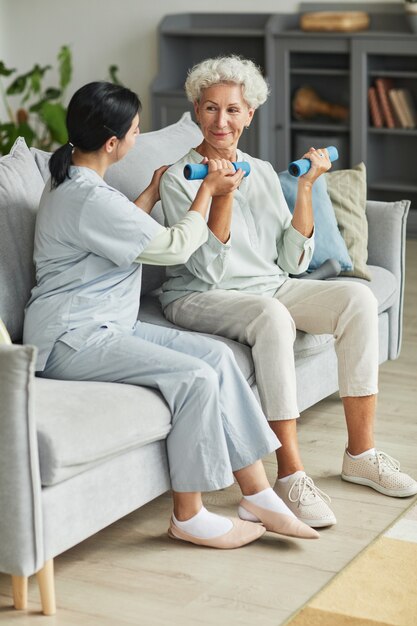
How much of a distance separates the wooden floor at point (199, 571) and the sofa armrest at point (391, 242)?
2.44 feet

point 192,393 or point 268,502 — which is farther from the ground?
point 192,393

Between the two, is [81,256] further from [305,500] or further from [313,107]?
[313,107]

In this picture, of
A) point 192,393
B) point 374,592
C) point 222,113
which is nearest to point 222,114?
point 222,113

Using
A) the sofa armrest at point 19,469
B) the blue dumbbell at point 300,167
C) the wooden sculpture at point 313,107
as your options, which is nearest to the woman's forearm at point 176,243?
the blue dumbbell at point 300,167

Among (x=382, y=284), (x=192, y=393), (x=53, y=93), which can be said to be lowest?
(x=382, y=284)

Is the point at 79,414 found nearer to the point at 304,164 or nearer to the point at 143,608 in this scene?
the point at 143,608

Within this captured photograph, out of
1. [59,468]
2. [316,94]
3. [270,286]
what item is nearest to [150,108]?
[316,94]

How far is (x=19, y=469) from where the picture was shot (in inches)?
83.4

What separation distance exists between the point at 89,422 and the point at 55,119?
428 centimetres

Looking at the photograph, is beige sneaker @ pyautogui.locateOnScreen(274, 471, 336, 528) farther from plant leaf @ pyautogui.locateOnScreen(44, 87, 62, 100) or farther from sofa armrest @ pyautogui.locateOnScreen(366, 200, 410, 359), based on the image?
plant leaf @ pyautogui.locateOnScreen(44, 87, 62, 100)

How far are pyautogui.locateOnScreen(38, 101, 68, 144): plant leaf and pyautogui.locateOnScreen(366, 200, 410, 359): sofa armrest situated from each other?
3.04 m

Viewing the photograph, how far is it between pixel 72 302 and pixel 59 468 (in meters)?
0.49

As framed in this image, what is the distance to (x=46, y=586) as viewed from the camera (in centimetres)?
221

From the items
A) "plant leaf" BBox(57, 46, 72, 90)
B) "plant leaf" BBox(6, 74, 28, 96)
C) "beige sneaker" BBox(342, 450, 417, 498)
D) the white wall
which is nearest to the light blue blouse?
"beige sneaker" BBox(342, 450, 417, 498)
